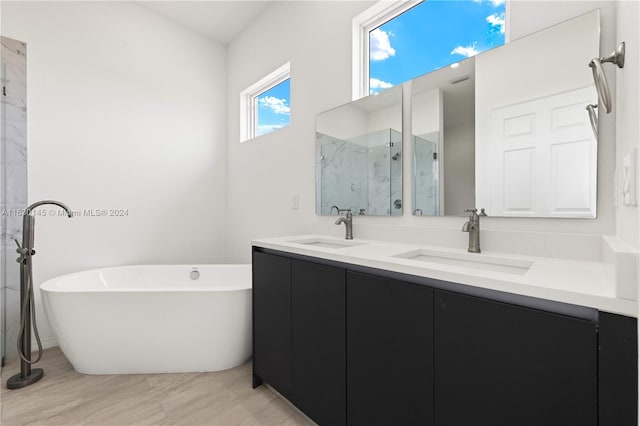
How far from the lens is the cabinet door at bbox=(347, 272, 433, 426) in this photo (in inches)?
37.0

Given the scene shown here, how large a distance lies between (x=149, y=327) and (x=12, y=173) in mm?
1569

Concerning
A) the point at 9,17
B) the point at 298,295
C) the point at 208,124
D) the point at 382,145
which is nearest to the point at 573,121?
the point at 382,145

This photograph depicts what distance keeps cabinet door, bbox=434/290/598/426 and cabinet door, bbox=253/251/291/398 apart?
0.83 metres

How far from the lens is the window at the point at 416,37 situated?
1.41 meters

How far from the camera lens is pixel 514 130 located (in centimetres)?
123

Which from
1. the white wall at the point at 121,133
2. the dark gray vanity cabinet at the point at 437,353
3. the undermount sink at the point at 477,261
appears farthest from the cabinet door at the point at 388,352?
the white wall at the point at 121,133

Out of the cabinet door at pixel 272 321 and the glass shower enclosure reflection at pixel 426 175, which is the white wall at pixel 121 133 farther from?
the glass shower enclosure reflection at pixel 426 175

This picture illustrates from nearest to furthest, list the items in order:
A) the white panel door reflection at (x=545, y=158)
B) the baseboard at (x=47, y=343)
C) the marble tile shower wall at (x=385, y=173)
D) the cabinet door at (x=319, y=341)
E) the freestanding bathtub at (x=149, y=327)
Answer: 1. the white panel door reflection at (x=545, y=158)
2. the cabinet door at (x=319, y=341)
3. the marble tile shower wall at (x=385, y=173)
4. the freestanding bathtub at (x=149, y=327)
5. the baseboard at (x=47, y=343)

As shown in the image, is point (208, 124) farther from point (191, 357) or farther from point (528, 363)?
point (528, 363)

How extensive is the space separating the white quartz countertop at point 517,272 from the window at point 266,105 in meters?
1.77

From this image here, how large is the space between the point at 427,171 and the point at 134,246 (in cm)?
265

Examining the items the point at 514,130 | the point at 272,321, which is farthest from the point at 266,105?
the point at 514,130

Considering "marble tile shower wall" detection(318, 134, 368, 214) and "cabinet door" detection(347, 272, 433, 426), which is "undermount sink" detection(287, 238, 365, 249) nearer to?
"marble tile shower wall" detection(318, 134, 368, 214)

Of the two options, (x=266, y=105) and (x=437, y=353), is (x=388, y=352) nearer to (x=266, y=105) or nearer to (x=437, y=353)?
(x=437, y=353)
